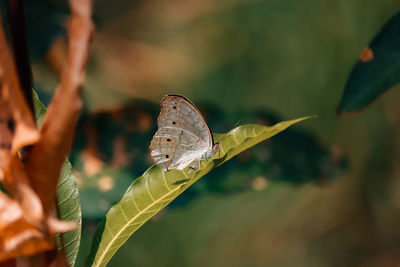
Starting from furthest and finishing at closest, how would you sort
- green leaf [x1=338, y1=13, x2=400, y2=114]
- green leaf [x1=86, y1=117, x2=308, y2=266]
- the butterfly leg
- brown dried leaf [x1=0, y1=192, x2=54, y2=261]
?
green leaf [x1=338, y1=13, x2=400, y2=114], the butterfly leg, green leaf [x1=86, y1=117, x2=308, y2=266], brown dried leaf [x1=0, y1=192, x2=54, y2=261]

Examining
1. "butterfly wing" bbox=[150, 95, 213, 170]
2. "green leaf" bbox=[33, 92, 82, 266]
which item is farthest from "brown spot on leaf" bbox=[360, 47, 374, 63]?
"green leaf" bbox=[33, 92, 82, 266]

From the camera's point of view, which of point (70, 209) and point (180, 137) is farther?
point (180, 137)

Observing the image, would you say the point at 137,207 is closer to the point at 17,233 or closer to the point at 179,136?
the point at 17,233

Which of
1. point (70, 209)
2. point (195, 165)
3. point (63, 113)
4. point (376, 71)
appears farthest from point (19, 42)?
point (376, 71)

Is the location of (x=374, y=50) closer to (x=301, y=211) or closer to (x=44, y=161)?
(x=301, y=211)

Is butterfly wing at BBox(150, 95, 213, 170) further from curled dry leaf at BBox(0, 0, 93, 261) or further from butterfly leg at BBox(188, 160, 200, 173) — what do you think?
curled dry leaf at BBox(0, 0, 93, 261)

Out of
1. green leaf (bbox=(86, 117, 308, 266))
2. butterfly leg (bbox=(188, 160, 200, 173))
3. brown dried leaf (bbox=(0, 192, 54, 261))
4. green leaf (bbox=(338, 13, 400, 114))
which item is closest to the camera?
brown dried leaf (bbox=(0, 192, 54, 261))

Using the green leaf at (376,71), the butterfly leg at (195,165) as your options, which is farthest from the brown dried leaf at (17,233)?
the green leaf at (376,71)
